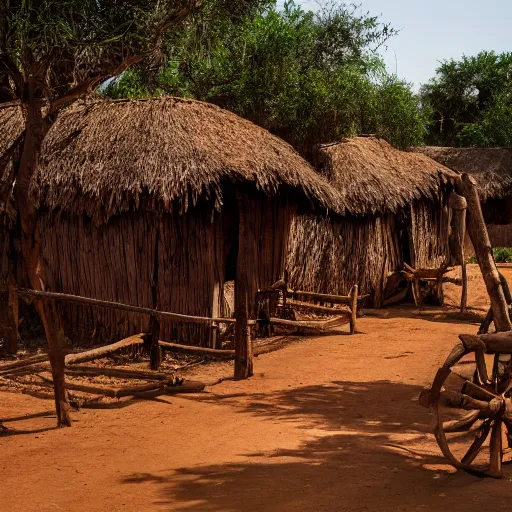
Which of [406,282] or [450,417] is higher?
[406,282]

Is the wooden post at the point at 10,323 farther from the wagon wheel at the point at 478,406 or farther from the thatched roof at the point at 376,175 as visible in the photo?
the thatched roof at the point at 376,175

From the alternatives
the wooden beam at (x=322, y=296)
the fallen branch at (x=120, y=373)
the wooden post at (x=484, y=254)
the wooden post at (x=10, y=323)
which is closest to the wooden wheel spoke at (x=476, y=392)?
the wooden post at (x=484, y=254)

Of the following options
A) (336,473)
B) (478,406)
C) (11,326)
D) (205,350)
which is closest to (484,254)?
(478,406)

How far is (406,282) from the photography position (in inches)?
640

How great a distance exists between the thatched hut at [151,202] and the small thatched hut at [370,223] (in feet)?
10.5

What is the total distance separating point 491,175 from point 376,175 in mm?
7472

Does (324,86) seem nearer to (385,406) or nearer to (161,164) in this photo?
(161,164)

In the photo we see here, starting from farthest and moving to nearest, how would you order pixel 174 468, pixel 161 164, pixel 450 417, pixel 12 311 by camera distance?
pixel 161 164 → pixel 12 311 → pixel 450 417 → pixel 174 468

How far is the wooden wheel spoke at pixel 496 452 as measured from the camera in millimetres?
4895

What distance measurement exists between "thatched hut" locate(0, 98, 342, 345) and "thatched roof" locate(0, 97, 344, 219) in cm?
2

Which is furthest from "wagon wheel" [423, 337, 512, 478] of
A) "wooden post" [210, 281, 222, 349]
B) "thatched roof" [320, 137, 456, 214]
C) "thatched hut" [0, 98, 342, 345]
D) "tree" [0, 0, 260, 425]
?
"thatched roof" [320, 137, 456, 214]

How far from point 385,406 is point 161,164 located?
14.1ft

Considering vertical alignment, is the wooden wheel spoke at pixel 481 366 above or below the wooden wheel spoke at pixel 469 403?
above

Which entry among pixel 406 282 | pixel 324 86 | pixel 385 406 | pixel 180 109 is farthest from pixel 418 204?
pixel 385 406
